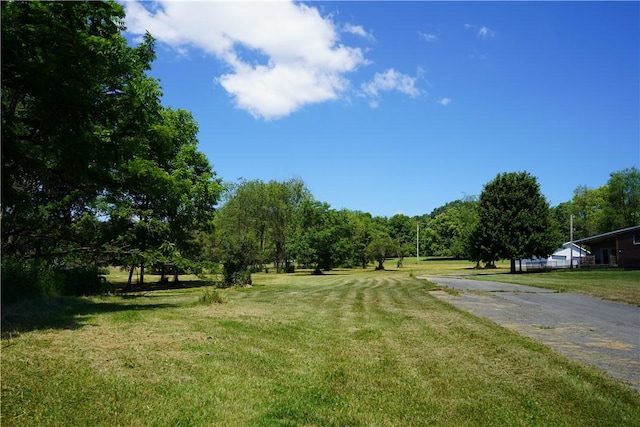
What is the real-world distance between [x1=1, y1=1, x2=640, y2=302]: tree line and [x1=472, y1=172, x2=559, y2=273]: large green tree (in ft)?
0.42

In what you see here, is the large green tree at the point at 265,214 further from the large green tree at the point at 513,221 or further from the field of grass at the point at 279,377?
the field of grass at the point at 279,377

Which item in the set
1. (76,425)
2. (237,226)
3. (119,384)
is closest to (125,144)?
(119,384)

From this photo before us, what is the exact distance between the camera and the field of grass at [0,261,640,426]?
538 centimetres

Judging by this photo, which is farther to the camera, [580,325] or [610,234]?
[610,234]

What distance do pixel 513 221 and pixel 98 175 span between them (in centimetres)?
4799

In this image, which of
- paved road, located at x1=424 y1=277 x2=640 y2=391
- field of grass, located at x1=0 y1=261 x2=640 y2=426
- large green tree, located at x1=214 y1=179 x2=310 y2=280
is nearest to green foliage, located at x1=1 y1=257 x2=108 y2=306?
field of grass, located at x1=0 y1=261 x2=640 y2=426

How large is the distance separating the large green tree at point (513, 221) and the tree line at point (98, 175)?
0.13 meters

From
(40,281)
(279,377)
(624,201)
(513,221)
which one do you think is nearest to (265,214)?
(513,221)

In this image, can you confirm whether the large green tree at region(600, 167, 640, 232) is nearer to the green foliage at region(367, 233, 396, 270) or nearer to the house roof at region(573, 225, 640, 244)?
the house roof at region(573, 225, 640, 244)

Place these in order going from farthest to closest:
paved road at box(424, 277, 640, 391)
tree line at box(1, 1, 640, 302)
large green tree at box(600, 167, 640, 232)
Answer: large green tree at box(600, 167, 640, 232) → tree line at box(1, 1, 640, 302) → paved road at box(424, 277, 640, 391)

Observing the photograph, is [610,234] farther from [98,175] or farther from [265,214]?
[98,175]

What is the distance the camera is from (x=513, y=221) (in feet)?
172

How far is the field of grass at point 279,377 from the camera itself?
538 centimetres

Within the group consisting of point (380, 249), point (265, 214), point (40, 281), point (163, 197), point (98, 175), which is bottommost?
point (40, 281)
